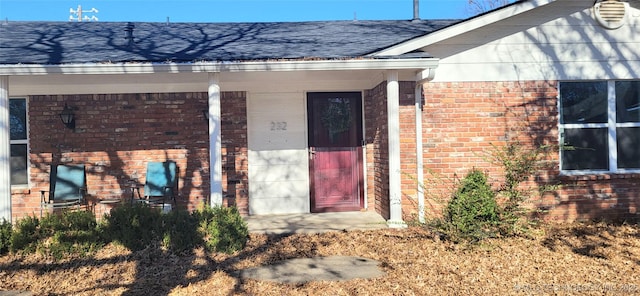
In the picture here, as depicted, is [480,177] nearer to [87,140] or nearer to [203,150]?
[203,150]

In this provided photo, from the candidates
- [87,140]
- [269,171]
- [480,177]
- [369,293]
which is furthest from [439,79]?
[87,140]

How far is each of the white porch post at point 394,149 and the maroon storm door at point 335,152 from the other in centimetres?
173

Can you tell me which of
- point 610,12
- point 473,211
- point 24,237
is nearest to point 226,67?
point 24,237

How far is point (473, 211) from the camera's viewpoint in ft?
16.9

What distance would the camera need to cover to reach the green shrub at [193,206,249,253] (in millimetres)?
5219

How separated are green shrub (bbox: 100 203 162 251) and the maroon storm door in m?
3.10

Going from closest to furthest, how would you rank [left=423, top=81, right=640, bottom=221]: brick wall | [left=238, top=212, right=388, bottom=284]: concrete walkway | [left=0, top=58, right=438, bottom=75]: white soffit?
[left=238, top=212, right=388, bottom=284]: concrete walkway → [left=0, top=58, right=438, bottom=75]: white soffit → [left=423, top=81, right=640, bottom=221]: brick wall

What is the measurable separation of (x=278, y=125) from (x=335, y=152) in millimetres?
1090

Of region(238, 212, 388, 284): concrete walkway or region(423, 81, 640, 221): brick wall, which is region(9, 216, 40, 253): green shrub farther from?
region(423, 81, 640, 221): brick wall

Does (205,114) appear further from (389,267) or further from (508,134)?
(508,134)

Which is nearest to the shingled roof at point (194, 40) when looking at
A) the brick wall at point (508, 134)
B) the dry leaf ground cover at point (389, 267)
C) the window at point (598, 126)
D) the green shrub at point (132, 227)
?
the brick wall at point (508, 134)

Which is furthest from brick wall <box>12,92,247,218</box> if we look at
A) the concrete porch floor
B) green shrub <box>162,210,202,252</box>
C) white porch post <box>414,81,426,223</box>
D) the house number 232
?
white porch post <box>414,81,426,223</box>

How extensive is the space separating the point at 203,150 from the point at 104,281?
355cm

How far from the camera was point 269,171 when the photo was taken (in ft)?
26.1
